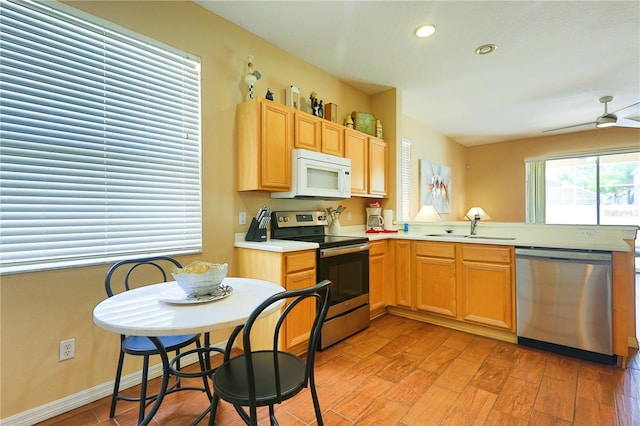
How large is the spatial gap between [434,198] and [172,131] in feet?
15.5

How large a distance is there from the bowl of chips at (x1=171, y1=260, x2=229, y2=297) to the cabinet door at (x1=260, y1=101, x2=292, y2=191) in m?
1.27

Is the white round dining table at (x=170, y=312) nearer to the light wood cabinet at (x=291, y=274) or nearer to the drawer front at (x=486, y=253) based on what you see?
the light wood cabinet at (x=291, y=274)

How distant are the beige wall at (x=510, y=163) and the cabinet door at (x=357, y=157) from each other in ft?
15.0

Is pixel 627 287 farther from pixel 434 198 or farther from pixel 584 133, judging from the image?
pixel 584 133

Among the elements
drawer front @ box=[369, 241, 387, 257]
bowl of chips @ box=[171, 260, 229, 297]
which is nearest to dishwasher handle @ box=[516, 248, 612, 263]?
drawer front @ box=[369, 241, 387, 257]

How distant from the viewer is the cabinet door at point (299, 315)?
7.63ft

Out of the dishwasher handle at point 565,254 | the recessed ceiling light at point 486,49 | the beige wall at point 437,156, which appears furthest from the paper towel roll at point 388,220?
the recessed ceiling light at point 486,49

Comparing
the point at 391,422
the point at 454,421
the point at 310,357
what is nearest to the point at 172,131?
the point at 310,357

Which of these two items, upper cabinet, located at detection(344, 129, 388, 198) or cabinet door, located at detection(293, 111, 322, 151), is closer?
cabinet door, located at detection(293, 111, 322, 151)

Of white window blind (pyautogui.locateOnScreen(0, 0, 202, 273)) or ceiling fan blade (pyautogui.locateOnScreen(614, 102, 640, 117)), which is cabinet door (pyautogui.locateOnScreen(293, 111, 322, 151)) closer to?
white window blind (pyautogui.locateOnScreen(0, 0, 202, 273))

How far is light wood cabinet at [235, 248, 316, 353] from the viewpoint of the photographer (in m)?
2.30

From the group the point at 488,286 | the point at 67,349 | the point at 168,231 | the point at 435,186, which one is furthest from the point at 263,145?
the point at 435,186

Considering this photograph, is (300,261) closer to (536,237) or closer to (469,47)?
(536,237)

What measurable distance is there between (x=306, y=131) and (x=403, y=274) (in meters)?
1.86
